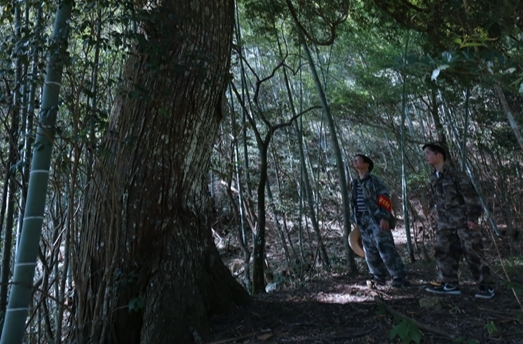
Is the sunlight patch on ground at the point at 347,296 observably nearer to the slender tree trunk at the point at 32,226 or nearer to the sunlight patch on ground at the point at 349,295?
the sunlight patch on ground at the point at 349,295

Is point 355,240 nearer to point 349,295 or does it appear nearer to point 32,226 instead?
point 349,295

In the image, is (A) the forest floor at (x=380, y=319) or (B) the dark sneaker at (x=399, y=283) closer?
(A) the forest floor at (x=380, y=319)

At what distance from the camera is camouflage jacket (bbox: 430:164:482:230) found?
334 cm

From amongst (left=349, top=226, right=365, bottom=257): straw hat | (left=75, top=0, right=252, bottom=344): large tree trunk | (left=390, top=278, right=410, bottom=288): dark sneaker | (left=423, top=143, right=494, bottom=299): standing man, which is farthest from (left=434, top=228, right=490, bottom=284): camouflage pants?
(left=75, top=0, right=252, bottom=344): large tree trunk

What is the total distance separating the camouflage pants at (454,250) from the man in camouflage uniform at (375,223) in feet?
1.23

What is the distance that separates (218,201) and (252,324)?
7.97 m

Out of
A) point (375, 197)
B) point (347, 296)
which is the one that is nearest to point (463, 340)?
point (347, 296)

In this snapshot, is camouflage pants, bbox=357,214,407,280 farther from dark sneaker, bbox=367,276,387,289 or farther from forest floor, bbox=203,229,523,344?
forest floor, bbox=203,229,523,344

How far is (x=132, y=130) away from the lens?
2.77 metres

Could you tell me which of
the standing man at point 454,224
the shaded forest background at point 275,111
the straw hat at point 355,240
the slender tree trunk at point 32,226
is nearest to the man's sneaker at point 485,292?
the standing man at point 454,224

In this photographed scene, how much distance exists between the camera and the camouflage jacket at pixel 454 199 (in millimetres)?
3341

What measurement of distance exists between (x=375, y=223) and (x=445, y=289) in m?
0.83

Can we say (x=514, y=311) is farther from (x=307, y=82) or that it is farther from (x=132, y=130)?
(x=307, y=82)

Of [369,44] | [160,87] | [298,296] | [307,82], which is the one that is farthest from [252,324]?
[307,82]
